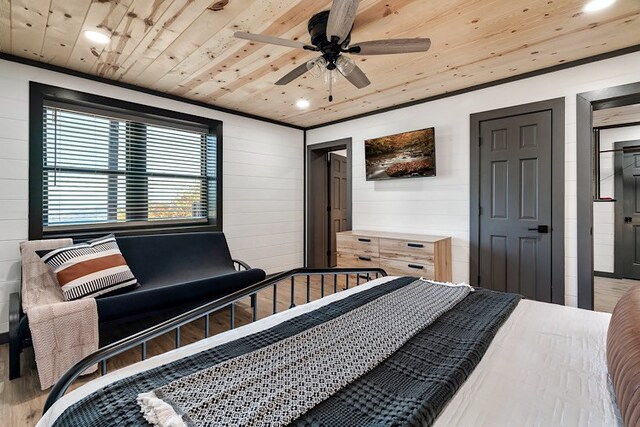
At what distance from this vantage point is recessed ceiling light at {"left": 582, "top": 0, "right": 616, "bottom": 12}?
2052 mm

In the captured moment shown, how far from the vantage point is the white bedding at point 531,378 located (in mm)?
914

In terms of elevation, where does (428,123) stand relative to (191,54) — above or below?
below

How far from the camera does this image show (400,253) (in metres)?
3.69

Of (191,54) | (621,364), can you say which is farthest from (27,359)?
(621,364)

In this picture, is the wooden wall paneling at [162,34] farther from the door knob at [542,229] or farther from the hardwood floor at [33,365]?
the door knob at [542,229]

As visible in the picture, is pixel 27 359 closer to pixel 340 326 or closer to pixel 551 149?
pixel 340 326

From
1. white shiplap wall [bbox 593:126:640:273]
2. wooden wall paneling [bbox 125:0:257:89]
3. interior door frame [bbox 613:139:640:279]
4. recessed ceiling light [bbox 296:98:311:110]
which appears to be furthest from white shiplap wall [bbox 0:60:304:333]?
interior door frame [bbox 613:139:640:279]

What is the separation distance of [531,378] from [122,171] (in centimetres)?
391

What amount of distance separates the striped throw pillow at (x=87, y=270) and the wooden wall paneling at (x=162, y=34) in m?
1.71

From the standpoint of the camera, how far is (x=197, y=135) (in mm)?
4113

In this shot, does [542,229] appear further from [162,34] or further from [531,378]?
[162,34]

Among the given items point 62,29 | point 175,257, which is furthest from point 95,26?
point 175,257

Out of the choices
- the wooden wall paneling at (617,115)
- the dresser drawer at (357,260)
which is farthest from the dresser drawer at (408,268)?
the wooden wall paneling at (617,115)

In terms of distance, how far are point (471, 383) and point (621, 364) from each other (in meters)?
0.45
